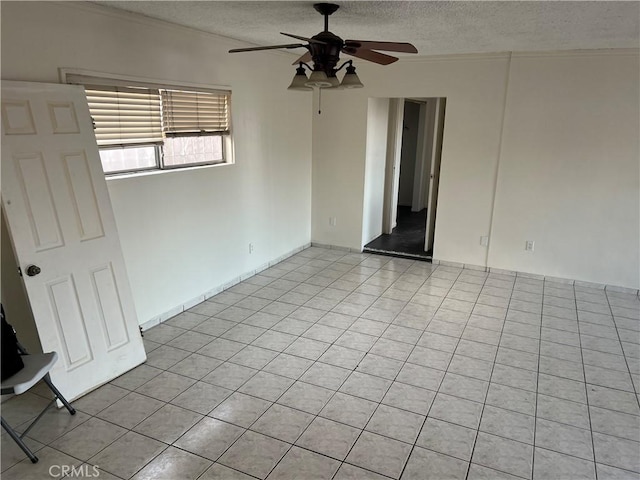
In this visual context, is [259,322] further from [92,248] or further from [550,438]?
[550,438]

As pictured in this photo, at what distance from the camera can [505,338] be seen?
138 inches

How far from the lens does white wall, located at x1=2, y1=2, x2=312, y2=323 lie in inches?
104

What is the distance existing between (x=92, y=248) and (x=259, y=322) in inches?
59.3

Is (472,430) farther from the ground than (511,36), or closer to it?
closer to it

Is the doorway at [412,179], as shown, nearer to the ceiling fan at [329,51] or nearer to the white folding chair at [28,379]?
the ceiling fan at [329,51]

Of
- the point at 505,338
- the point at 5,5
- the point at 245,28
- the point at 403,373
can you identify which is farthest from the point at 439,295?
the point at 5,5

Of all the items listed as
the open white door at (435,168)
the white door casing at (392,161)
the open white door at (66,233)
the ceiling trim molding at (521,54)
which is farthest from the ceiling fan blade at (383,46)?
the white door casing at (392,161)

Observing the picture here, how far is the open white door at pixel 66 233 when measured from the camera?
2418 mm

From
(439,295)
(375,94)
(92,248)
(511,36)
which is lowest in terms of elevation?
(439,295)

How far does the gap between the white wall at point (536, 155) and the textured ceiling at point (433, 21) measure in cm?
47

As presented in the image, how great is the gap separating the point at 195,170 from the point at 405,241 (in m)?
3.40

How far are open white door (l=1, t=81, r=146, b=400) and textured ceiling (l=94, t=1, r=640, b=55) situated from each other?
91 centimetres

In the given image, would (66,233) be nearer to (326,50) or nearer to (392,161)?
(326,50)

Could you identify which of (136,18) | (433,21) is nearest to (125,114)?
(136,18)
